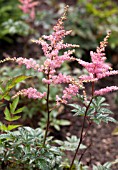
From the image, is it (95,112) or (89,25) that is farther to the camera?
(89,25)

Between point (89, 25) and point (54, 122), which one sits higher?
point (89, 25)

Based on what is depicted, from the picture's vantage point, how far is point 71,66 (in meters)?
5.36

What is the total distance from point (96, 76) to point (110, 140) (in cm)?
189

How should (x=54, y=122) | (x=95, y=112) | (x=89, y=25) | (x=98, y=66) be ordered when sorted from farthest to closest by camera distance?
(x=89, y=25), (x=54, y=122), (x=95, y=112), (x=98, y=66)

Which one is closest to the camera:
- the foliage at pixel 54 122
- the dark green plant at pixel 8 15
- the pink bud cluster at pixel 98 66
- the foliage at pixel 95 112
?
the pink bud cluster at pixel 98 66

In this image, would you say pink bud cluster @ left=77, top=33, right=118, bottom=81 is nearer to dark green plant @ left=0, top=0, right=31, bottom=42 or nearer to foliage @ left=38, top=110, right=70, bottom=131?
foliage @ left=38, top=110, right=70, bottom=131

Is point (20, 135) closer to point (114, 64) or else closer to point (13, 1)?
point (114, 64)

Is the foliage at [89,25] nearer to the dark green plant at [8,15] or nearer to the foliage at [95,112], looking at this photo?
the dark green plant at [8,15]

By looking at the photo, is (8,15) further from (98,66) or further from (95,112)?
(98,66)

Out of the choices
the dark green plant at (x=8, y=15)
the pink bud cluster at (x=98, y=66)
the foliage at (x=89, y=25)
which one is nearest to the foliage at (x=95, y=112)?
the pink bud cluster at (x=98, y=66)

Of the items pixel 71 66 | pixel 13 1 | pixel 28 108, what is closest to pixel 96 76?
pixel 28 108

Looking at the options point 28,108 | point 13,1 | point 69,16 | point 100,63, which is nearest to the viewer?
point 100,63

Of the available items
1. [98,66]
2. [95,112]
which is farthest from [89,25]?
[98,66]

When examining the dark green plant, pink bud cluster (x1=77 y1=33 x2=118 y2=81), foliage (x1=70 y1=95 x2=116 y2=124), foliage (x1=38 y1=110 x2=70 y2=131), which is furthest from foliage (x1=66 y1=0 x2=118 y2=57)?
pink bud cluster (x1=77 y1=33 x2=118 y2=81)
